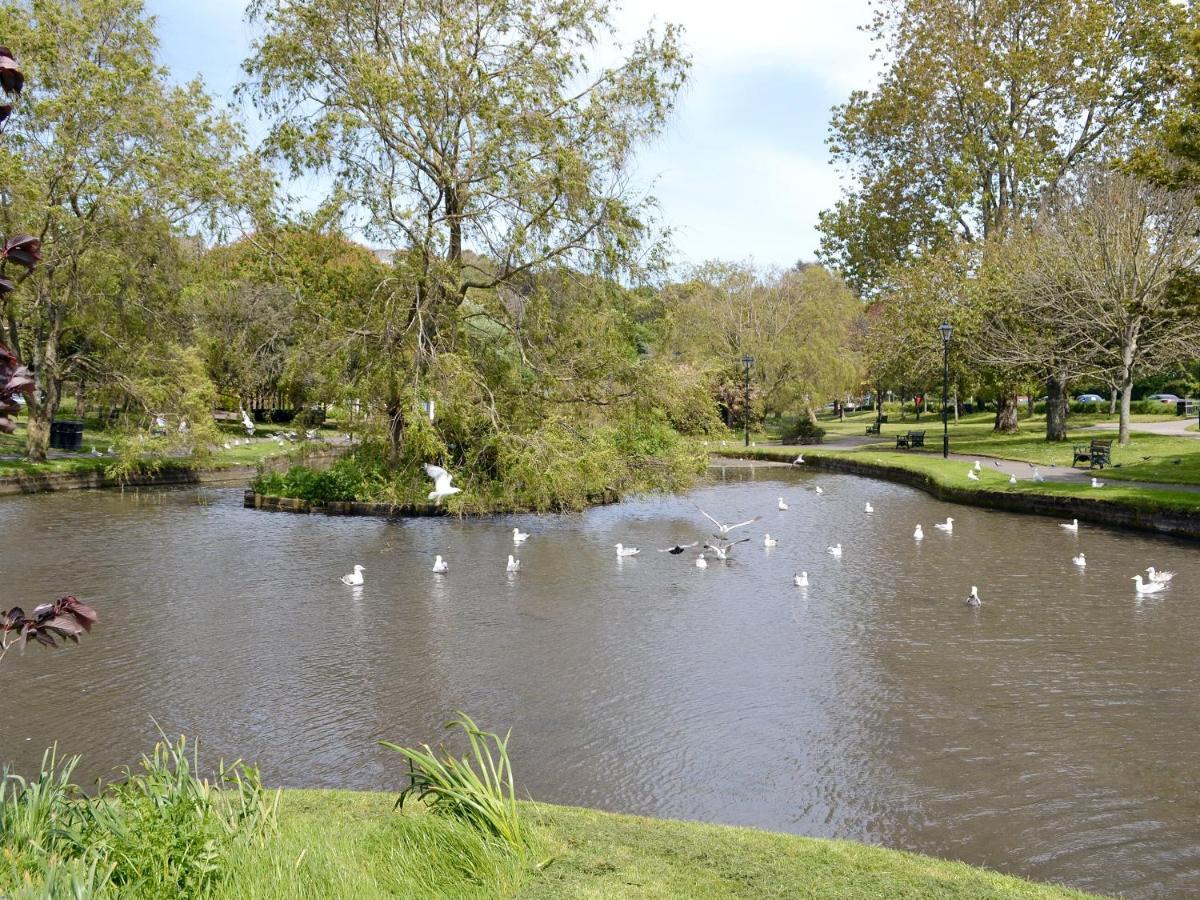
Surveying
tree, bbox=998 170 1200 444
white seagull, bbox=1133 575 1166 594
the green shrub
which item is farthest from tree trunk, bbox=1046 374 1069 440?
white seagull, bbox=1133 575 1166 594

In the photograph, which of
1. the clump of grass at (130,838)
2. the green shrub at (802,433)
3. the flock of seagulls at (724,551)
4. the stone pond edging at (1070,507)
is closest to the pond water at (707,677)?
the flock of seagulls at (724,551)

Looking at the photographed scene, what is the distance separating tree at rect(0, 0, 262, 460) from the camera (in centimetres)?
3316

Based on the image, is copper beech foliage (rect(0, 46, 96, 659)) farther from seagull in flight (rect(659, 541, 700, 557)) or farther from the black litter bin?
the black litter bin

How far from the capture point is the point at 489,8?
94.5 feet

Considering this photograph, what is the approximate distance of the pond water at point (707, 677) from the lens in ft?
29.7

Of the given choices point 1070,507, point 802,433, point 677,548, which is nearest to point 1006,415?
point 802,433

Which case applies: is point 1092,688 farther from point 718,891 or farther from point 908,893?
point 718,891

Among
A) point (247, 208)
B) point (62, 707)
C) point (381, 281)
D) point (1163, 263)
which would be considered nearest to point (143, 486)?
point (247, 208)

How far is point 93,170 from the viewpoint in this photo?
3416cm

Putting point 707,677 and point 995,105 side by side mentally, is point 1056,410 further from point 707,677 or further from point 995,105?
point 707,677

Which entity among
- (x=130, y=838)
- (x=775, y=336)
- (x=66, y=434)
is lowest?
(x=130, y=838)

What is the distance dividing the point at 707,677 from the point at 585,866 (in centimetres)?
647

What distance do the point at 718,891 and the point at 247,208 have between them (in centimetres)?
3048

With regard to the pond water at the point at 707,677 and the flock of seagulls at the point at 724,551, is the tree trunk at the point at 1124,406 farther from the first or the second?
the pond water at the point at 707,677
